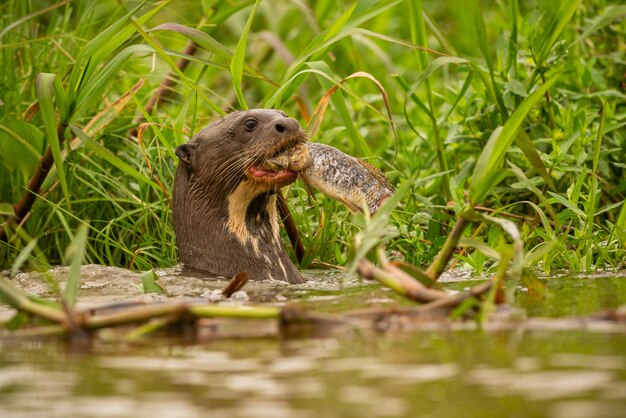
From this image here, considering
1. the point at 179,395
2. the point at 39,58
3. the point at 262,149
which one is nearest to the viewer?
the point at 179,395

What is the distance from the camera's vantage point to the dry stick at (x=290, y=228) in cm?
489

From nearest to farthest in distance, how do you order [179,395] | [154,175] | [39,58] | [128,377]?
1. [179,395]
2. [128,377]
3. [154,175]
4. [39,58]

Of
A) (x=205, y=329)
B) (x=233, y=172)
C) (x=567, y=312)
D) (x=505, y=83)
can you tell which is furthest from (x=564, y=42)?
(x=205, y=329)

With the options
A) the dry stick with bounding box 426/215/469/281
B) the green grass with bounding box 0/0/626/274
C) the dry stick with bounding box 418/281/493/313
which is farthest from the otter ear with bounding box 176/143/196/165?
the dry stick with bounding box 418/281/493/313

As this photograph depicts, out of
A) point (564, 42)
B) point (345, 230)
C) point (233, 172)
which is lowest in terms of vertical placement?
point (345, 230)

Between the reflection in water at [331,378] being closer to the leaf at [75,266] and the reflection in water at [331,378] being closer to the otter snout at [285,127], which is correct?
the leaf at [75,266]

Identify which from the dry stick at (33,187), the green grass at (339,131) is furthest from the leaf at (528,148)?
the dry stick at (33,187)

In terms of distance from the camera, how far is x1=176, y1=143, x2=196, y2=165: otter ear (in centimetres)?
462

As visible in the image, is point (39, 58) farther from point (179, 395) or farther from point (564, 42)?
point (179, 395)

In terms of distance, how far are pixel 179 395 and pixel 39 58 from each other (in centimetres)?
329

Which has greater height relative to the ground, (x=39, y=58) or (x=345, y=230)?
(x=39, y=58)

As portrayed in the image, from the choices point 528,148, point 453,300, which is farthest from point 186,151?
point 453,300

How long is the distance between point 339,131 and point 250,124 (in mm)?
A: 822

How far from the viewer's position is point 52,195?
5.13 meters
